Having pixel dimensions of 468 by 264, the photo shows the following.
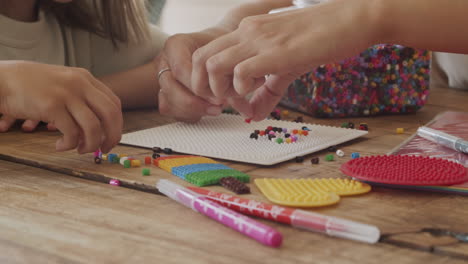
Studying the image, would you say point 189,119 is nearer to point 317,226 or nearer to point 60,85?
point 60,85

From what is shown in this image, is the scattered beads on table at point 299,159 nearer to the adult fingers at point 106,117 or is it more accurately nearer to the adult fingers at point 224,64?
the adult fingers at point 224,64

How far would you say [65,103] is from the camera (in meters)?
0.71

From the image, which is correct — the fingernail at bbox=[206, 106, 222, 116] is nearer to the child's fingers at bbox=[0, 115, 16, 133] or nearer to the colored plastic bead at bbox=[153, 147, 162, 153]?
the colored plastic bead at bbox=[153, 147, 162, 153]

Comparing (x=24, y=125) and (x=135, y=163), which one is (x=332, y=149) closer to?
(x=135, y=163)

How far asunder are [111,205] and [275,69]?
26 cm

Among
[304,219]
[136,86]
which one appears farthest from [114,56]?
[304,219]

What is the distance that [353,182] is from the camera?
0.57m

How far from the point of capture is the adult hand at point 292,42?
66cm

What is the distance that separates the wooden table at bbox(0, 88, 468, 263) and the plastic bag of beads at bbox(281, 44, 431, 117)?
0.32m

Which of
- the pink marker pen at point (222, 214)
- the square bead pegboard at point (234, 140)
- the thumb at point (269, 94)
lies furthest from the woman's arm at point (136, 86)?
the pink marker pen at point (222, 214)

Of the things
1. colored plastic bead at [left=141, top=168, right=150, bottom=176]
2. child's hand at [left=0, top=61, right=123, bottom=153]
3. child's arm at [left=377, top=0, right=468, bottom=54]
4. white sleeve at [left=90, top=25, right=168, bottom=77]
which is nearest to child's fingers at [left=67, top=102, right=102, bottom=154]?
child's hand at [left=0, top=61, right=123, bottom=153]

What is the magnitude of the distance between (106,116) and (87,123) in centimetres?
3

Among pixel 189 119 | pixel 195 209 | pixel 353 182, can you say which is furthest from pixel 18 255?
pixel 189 119

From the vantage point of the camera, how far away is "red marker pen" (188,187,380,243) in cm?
44
